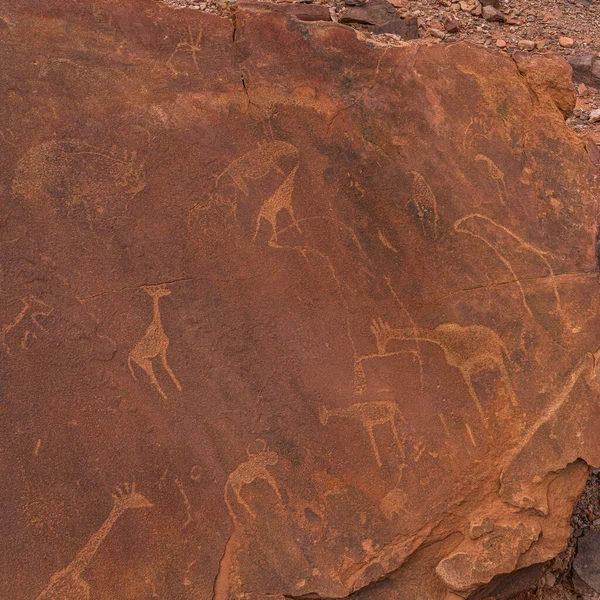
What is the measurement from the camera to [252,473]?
2.96 m

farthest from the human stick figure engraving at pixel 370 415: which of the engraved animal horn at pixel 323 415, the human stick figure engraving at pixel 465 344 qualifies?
the human stick figure engraving at pixel 465 344

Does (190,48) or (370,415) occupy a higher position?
(190,48)

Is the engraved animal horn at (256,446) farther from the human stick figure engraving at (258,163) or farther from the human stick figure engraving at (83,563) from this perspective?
the human stick figure engraving at (258,163)

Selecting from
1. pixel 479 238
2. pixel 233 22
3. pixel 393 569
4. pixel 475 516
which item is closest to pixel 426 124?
pixel 479 238

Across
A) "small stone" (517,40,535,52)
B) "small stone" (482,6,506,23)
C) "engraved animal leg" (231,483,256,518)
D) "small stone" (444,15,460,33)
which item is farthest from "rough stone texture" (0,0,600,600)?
"small stone" (482,6,506,23)

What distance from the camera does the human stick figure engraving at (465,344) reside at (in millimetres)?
3129

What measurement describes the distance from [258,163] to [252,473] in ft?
4.43

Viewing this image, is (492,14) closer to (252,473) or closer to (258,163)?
(258,163)

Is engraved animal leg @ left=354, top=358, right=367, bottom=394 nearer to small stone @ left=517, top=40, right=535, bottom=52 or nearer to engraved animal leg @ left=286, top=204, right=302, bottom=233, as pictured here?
engraved animal leg @ left=286, top=204, right=302, bottom=233

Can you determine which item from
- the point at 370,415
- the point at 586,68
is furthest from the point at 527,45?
the point at 370,415

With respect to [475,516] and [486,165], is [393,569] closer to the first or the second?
[475,516]

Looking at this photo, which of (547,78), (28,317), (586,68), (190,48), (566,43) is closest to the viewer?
(28,317)

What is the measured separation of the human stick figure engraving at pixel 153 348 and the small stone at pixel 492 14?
3423 mm

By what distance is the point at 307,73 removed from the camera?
3328mm
